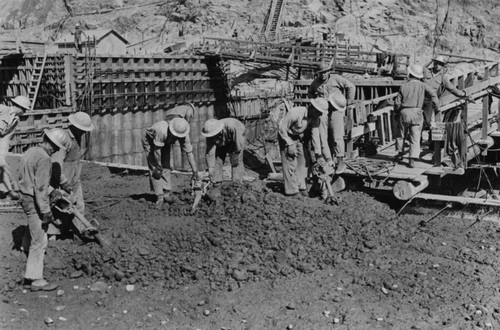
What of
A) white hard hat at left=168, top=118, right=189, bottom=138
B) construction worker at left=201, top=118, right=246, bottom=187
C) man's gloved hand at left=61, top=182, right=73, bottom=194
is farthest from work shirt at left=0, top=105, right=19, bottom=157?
construction worker at left=201, top=118, right=246, bottom=187

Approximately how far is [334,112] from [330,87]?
88cm

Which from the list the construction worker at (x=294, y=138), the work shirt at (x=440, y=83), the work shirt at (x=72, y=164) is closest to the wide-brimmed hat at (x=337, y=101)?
the construction worker at (x=294, y=138)

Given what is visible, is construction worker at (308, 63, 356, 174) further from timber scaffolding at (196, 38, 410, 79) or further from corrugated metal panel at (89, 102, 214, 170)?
timber scaffolding at (196, 38, 410, 79)

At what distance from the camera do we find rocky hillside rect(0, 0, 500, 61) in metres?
31.3

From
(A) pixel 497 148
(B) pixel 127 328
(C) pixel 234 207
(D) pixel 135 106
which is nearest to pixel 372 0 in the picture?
(D) pixel 135 106

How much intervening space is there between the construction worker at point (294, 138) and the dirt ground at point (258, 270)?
0.42 meters

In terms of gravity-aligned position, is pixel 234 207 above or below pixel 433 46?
below

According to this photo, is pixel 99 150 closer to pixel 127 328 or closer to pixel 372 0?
pixel 127 328

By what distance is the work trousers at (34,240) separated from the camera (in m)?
6.98

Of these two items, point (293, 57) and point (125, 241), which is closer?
point (125, 241)

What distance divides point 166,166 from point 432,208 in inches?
175

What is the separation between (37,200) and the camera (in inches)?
272

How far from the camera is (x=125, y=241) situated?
8.00 metres

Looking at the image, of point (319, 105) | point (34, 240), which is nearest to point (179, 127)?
point (319, 105)
